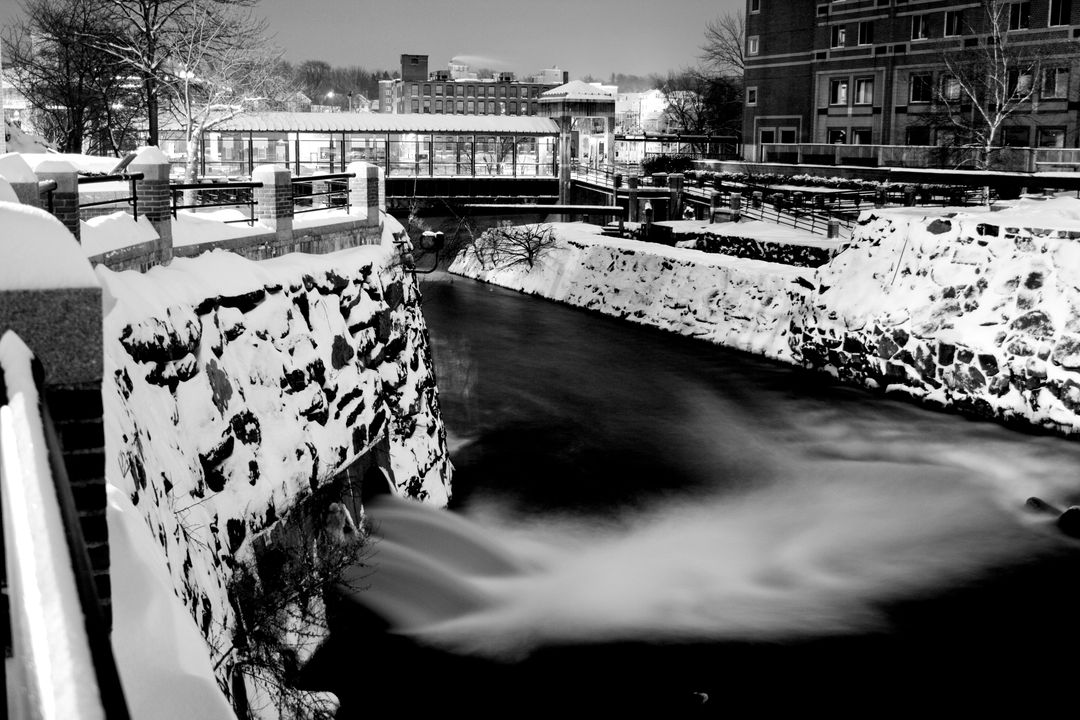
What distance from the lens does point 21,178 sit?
10.9 metres

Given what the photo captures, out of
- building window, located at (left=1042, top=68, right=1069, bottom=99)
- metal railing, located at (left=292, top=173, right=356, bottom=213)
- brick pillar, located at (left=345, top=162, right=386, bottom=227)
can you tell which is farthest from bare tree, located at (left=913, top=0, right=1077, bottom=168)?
brick pillar, located at (left=345, top=162, right=386, bottom=227)

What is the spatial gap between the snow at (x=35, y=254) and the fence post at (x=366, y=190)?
16.4 m

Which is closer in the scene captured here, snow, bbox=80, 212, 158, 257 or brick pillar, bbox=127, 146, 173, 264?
snow, bbox=80, 212, 158, 257

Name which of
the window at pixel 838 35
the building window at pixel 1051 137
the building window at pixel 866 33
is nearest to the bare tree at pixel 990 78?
the building window at pixel 1051 137

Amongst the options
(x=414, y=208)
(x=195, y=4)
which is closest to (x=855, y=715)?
(x=195, y=4)

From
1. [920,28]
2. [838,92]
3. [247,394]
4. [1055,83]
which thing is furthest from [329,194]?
[838,92]

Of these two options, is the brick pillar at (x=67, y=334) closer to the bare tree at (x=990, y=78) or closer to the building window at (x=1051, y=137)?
the bare tree at (x=990, y=78)

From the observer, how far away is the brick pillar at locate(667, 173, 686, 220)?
4934 centimetres

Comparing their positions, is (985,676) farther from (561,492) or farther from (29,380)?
(29,380)

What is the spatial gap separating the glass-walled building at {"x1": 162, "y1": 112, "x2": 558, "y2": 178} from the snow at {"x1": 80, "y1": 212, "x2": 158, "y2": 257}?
134 ft

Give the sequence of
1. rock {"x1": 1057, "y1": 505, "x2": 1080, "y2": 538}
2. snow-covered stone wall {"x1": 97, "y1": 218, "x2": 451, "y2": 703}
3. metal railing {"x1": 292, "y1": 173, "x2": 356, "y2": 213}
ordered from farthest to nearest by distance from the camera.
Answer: metal railing {"x1": 292, "y1": 173, "x2": 356, "y2": 213}, rock {"x1": 1057, "y1": 505, "x2": 1080, "y2": 538}, snow-covered stone wall {"x1": 97, "y1": 218, "x2": 451, "y2": 703}

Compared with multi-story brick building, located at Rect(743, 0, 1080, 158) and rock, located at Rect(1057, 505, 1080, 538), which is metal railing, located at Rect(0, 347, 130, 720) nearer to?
rock, located at Rect(1057, 505, 1080, 538)

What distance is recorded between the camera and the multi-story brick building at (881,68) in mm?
51750

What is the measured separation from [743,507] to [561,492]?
364cm
